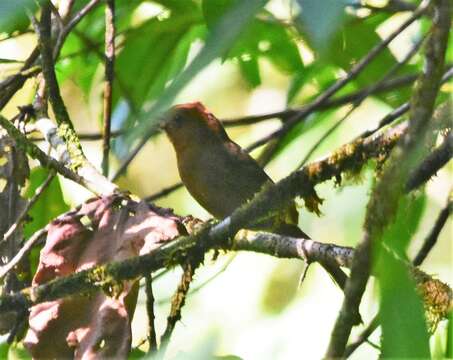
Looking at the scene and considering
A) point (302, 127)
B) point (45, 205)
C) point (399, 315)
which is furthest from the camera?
point (302, 127)

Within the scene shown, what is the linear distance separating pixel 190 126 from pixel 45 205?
157 cm

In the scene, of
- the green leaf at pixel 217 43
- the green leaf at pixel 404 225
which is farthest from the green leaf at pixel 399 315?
the green leaf at pixel 217 43

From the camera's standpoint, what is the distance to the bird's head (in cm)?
459

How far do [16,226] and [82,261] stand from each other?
0.40 m

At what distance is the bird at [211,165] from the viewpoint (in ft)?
14.2

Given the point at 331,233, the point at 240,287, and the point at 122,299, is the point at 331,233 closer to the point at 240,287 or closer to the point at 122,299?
the point at 240,287

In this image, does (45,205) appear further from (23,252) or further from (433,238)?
(433,238)

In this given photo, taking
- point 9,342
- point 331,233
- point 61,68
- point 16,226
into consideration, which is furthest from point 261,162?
point 9,342

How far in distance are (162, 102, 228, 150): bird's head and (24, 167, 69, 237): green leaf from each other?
1419mm

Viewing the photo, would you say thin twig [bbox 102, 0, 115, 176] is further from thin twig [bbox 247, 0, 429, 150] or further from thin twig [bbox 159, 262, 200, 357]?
thin twig [bbox 159, 262, 200, 357]

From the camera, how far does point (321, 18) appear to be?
2.84 feet

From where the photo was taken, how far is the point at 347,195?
3121 millimetres

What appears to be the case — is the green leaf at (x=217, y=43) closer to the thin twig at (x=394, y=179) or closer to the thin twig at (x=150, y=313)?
the thin twig at (x=394, y=179)

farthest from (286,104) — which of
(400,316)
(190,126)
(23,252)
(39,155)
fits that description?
(400,316)
